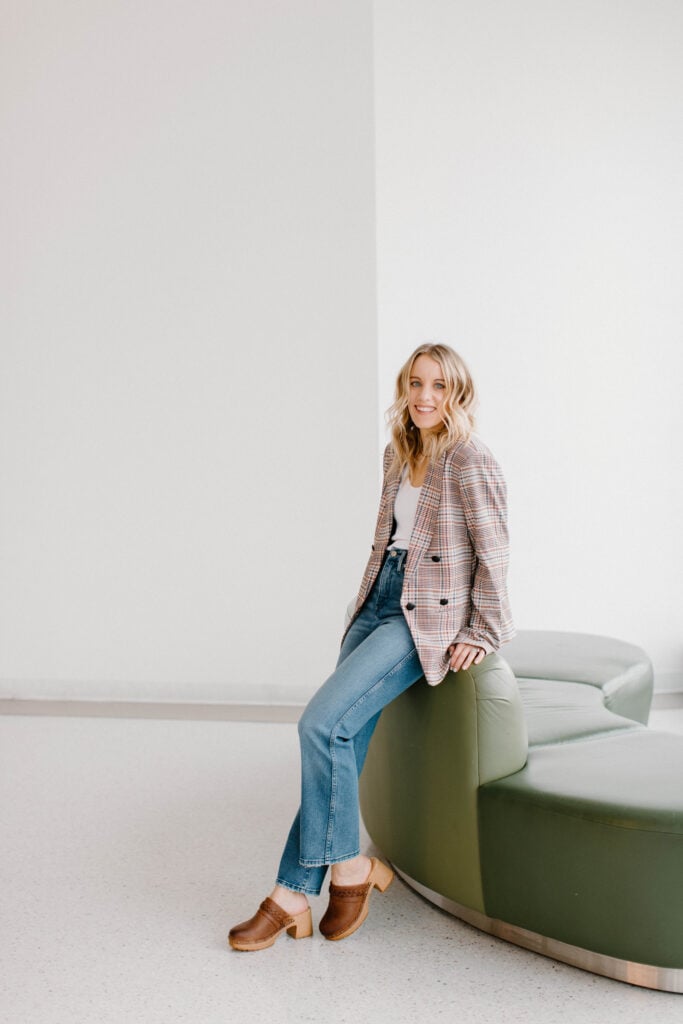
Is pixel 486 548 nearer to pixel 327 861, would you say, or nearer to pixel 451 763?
pixel 451 763

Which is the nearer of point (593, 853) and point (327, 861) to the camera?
point (593, 853)

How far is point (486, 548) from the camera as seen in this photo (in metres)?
2.65

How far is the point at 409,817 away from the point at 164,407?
3023mm

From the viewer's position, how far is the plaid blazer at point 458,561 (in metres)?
2.65

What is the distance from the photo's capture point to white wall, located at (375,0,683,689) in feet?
16.8

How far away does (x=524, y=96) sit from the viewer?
518 centimetres

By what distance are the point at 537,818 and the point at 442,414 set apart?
1.06 m

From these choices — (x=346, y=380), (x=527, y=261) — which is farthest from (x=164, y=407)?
(x=527, y=261)

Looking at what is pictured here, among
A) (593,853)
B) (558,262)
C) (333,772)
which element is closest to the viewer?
(593,853)

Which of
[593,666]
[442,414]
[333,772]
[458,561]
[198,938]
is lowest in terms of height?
[198,938]

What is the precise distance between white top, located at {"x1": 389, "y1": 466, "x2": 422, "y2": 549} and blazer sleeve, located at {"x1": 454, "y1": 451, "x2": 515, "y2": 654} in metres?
0.17

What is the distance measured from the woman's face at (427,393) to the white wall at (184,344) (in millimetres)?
2265

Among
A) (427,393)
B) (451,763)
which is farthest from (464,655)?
(427,393)

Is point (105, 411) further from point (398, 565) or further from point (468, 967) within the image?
point (468, 967)
